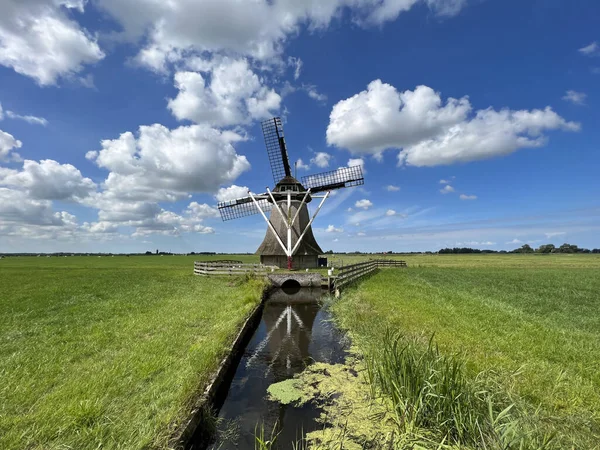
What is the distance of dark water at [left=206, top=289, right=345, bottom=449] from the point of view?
5180 millimetres

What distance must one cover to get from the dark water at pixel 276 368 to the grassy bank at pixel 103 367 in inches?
33.8

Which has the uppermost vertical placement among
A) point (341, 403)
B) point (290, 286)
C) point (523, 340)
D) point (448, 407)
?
point (448, 407)

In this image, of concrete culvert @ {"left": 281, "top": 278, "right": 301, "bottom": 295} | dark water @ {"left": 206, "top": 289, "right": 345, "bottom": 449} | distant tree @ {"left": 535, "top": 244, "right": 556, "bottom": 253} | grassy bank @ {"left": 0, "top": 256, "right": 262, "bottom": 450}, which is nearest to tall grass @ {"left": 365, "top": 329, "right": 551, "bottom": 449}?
dark water @ {"left": 206, "top": 289, "right": 345, "bottom": 449}

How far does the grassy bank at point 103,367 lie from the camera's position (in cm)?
413

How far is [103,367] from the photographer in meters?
6.28

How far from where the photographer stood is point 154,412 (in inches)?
183

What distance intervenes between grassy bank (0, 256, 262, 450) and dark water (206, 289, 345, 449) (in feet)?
2.82

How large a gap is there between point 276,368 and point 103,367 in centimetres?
398

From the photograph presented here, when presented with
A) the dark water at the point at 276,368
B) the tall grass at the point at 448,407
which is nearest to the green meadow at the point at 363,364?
the tall grass at the point at 448,407

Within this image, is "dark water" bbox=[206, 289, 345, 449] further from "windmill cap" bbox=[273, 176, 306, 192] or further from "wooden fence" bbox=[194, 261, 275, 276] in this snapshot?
"windmill cap" bbox=[273, 176, 306, 192]

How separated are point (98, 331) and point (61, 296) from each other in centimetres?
824

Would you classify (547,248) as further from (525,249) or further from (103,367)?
(103,367)

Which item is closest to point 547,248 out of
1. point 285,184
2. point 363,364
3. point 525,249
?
point 525,249

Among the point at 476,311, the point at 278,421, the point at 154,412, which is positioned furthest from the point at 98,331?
the point at 476,311
